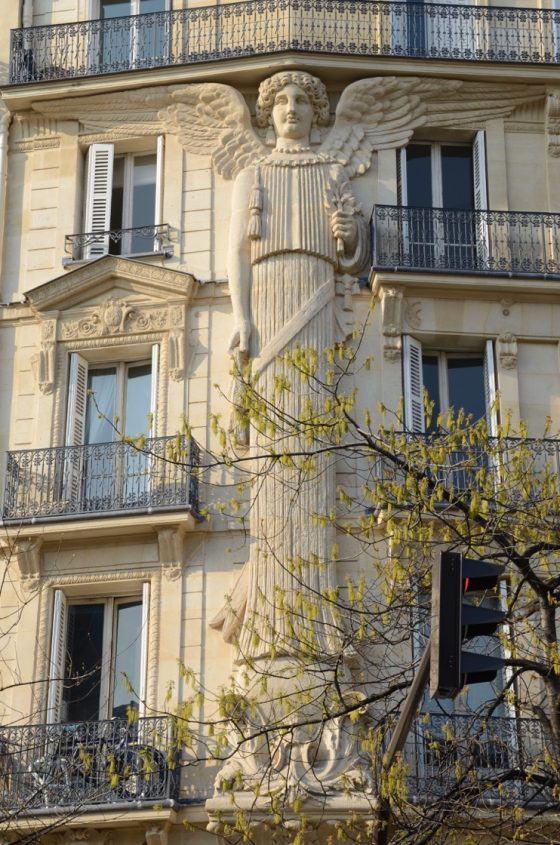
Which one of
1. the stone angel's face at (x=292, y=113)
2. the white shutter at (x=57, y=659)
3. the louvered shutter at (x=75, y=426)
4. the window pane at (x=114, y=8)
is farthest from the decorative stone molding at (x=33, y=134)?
the white shutter at (x=57, y=659)

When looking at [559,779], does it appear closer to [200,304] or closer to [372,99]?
[200,304]

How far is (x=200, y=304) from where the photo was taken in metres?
23.4

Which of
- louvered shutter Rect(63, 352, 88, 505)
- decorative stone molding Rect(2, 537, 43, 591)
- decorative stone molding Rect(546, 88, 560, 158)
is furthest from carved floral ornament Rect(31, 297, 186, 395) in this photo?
decorative stone molding Rect(546, 88, 560, 158)

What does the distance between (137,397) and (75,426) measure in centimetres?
92

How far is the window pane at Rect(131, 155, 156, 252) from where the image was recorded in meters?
24.1

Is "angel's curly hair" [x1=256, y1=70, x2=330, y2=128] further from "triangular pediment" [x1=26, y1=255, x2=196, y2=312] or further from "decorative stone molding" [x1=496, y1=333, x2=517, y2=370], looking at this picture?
"decorative stone molding" [x1=496, y1=333, x2=517, y2=370]

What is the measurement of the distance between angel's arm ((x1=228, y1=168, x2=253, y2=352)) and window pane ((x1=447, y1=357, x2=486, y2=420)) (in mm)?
2676

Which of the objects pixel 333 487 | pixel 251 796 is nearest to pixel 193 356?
pixel 333 487

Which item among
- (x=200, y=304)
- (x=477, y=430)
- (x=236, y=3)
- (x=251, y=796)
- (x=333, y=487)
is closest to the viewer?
(x=477, y=430)

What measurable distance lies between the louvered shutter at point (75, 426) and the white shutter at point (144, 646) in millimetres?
1374

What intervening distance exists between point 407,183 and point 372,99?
45.4 inches

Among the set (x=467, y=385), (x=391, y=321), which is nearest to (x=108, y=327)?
(x=391, y=321)

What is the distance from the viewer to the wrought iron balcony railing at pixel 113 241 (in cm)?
2392

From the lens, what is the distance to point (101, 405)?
23.5 meters
